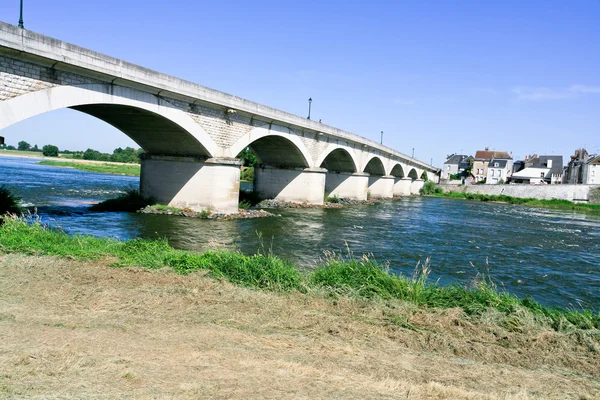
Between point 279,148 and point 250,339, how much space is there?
25.4 meters

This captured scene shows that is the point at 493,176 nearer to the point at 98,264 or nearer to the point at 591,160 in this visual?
the point at 591,160

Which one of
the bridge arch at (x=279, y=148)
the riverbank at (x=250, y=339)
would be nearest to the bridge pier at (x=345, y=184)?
the bridge arch at (x=279, y=148)

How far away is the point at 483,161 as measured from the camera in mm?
95562

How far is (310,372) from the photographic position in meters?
4.46

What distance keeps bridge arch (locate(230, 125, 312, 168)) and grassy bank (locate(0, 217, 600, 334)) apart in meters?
15.3

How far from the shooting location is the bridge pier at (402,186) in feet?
192

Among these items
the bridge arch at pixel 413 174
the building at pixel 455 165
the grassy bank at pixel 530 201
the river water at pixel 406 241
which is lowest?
the river water at pixel 406 241

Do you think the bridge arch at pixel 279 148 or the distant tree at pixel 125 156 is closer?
the bridge arch at pixel 279 148

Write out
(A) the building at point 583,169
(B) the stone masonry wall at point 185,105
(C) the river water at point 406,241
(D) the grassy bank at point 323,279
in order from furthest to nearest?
1. (A) the building at point 583,169
2. (C) the river water at point 406,241
3. (B) the stone masonry wall at point 185,105
4. (D) the grassy bank at point 323,279

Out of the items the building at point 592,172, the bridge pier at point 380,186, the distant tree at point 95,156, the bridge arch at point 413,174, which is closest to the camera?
the bridge pier at point 380,186

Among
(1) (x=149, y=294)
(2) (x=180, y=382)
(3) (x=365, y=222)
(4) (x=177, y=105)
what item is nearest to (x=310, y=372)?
(2) (x=180, y=382)

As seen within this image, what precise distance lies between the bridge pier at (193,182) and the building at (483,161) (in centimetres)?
7889

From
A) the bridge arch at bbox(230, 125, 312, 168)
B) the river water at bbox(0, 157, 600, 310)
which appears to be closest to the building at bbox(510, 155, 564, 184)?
the river water at bbox(0, 157, 600, 310)

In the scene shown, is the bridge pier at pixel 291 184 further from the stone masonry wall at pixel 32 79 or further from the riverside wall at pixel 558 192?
the riverside wall at pixel 558 192
